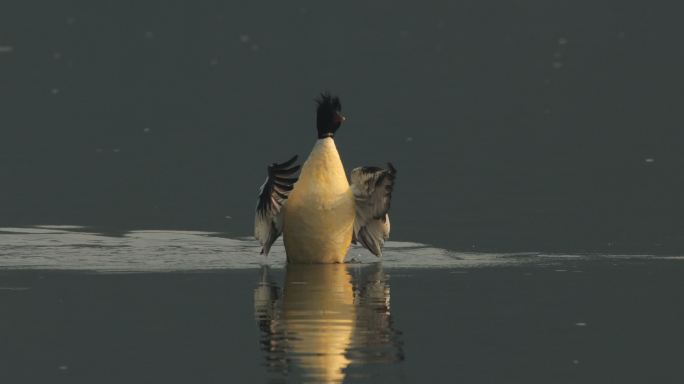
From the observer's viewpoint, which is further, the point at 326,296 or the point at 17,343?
the point at 326,296

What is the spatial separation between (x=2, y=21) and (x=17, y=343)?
82.0m

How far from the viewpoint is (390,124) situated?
44406 mm

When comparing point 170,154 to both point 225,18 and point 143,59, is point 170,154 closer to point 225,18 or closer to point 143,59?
point 143,59

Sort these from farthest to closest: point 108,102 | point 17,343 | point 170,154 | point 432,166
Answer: point 108,102 → point 170,154 → point 432,166 → point 17,343

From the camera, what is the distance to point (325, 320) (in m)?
15.7

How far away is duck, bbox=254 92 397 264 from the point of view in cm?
2008

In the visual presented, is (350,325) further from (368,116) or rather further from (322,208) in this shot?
(368,116)

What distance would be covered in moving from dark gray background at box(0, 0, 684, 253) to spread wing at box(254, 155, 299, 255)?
2.50 meters

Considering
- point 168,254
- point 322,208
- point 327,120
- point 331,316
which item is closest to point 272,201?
point 322,208

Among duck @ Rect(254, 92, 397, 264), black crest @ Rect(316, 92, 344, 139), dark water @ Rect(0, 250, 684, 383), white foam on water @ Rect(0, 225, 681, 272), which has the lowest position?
dark water @ Rect(0, 250, 684, 383)

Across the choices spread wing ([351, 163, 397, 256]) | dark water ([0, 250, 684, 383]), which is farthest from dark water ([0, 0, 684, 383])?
spread wing ([351, 163, 397, 256])

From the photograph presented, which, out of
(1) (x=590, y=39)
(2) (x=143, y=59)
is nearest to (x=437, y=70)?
(2) (x=143, y=59)

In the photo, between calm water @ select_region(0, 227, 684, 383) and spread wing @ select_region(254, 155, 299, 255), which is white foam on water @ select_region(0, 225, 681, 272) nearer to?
calm water @ select_region(0, 227, 684, 383)

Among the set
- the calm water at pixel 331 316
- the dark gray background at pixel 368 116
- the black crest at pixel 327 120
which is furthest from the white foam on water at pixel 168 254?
the black crest at pixel 327 120
